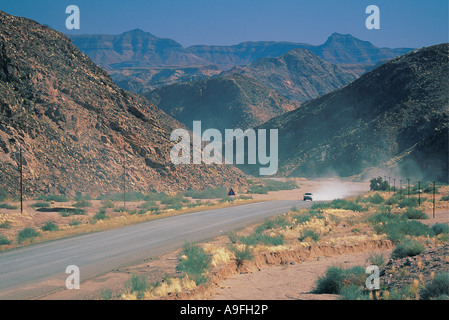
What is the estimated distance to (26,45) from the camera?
52.8 meters

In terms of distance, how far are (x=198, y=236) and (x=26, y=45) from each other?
136ft

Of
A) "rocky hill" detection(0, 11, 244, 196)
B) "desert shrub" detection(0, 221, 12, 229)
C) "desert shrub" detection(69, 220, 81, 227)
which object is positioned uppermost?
"rocky hill" detection(0, 11, 244, 196)

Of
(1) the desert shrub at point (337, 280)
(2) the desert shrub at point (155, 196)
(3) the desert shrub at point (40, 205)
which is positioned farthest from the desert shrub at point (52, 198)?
(1) the desert shrub at point (337, 280)

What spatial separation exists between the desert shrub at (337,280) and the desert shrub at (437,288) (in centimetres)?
178

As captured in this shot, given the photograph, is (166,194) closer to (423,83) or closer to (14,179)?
(14,179)

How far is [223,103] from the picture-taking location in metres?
162

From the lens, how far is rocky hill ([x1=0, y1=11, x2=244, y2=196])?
1732 inches

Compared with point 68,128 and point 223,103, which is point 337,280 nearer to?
point 68,128

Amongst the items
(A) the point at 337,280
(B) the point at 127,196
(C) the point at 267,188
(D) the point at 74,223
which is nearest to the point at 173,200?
(B) the point at 127,196

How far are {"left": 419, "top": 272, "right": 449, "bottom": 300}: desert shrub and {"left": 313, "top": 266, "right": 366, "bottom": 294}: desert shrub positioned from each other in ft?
5.85

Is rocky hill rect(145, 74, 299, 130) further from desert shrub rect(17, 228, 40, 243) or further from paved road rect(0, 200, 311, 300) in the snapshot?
desert shrub rect(17, 228, 40, 243)

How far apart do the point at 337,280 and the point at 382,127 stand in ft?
288

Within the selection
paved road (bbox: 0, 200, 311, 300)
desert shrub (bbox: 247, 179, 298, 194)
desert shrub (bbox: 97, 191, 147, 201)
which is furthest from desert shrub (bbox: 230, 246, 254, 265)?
desert shrub (bbox: 247, 179, 298, 194)
